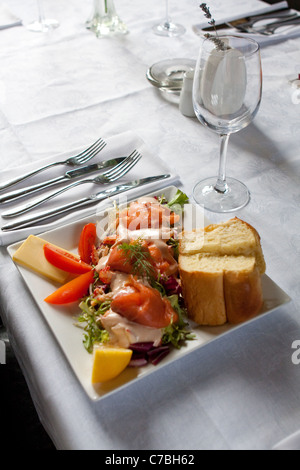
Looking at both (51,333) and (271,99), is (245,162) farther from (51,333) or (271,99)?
(51,333)

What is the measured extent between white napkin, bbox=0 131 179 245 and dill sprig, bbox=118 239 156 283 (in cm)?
28

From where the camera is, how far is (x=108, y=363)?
0.82 meters

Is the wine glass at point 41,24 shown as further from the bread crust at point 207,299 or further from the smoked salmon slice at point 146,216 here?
the bread crust at point 207,299

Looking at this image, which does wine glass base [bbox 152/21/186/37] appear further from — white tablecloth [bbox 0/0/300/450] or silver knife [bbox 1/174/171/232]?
silver knife [bbox 1/174/171/232]

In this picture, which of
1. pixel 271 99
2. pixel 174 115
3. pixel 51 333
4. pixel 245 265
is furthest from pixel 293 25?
pixel 51 333

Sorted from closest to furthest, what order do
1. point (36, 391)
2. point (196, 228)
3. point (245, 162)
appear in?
point (36, 391) < point (196, 228) < point (245, 162)

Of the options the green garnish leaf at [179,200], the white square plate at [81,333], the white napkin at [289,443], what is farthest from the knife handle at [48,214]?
the white napkin at [289,443]

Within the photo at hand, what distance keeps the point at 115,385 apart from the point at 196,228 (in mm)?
439

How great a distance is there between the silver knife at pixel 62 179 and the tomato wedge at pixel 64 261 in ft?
0.95

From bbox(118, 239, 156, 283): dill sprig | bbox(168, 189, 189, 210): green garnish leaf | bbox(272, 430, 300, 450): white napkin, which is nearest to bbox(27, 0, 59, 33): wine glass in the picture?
bbox(168, 189, 189, 210): green garnish leaf

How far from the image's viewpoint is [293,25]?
6.86ft

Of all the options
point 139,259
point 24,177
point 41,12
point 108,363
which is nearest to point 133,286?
point 139,259

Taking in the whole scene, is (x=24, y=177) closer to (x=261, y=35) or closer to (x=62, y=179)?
(x=62, y=179)

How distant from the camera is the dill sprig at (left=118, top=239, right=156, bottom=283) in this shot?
956 mm
